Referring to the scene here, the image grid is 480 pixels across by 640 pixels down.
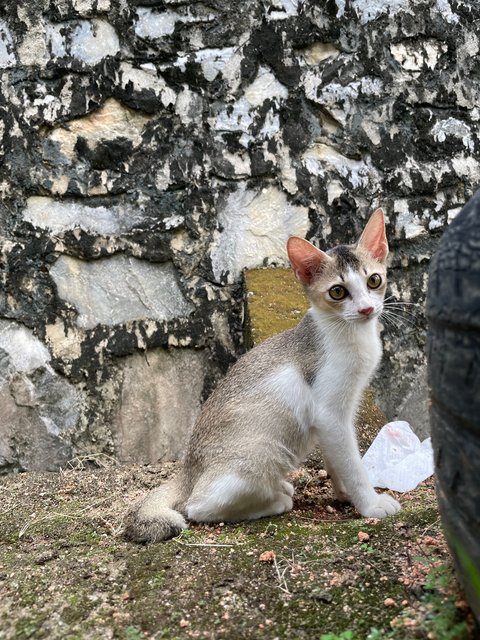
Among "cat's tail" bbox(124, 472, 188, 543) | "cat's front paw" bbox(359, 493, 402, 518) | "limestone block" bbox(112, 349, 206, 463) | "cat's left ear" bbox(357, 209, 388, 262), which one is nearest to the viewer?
"cat's tail" bbox(124, 472, 188, 543)

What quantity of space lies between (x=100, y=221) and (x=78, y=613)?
89.3 inches

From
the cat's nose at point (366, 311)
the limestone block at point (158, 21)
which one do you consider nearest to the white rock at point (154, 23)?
the limestone block at point (158, 21)

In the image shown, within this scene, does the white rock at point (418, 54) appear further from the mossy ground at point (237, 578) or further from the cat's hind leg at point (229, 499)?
the cat's hind leg at point (229, 499)

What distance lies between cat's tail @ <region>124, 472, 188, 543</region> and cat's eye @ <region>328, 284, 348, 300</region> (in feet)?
3.46

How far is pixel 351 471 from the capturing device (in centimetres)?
299

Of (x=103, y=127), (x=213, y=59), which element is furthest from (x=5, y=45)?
(x=213, y=59)

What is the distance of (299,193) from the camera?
4062mm

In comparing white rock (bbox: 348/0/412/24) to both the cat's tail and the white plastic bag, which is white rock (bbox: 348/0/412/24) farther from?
the cat's tail

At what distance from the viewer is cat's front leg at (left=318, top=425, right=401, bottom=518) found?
293cm

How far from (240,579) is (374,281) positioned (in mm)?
1413

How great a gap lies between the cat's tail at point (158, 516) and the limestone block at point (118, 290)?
3.77ft

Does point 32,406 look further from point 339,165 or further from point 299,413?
point 339,165

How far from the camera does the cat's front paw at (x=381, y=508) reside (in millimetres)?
2881

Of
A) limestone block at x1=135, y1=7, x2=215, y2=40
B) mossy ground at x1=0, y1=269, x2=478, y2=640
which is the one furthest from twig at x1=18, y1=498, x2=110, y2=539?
limestone block at x1=135, y1=7, x2=215, y2=40
